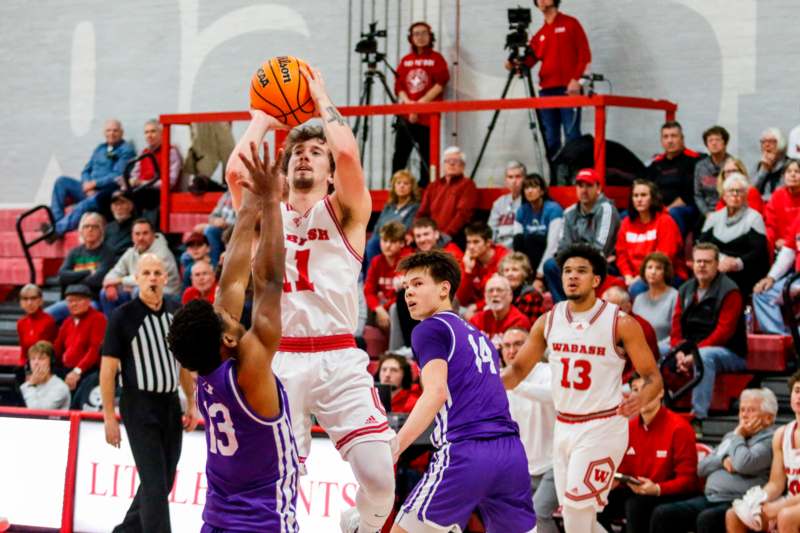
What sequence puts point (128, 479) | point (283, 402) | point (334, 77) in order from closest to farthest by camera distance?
point (283, 402)
point (128, 479)
point (334, 77)

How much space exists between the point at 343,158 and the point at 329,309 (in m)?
0.71

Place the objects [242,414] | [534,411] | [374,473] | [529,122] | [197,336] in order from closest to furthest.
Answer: [197,336]
[242,414]
[374,473]
[534,411]
[529,122]

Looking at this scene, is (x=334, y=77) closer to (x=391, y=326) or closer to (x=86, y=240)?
(x=86, y=240)

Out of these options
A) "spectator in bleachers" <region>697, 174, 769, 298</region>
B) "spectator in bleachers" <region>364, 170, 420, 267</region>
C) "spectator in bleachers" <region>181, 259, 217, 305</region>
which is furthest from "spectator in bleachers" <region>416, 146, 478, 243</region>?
"spectator in bleachers" <region>697, 174, 769, 298</region>

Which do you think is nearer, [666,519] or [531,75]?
[666,519]

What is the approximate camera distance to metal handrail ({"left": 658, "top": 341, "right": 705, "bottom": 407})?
9.52m

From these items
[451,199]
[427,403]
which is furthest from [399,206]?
[427,403]

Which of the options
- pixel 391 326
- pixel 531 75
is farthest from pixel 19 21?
pixel 391 326

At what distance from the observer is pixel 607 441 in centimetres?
796

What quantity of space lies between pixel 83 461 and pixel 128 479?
439mm

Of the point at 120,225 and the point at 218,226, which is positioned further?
the point at 120,225

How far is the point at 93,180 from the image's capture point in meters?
16.4

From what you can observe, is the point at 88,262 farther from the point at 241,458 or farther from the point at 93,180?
the point at 241,458

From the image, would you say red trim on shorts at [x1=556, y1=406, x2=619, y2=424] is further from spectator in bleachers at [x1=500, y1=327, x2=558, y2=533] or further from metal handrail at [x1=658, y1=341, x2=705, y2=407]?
metal handrail at [x1=658, y1=341, x2=705, y2=407]
